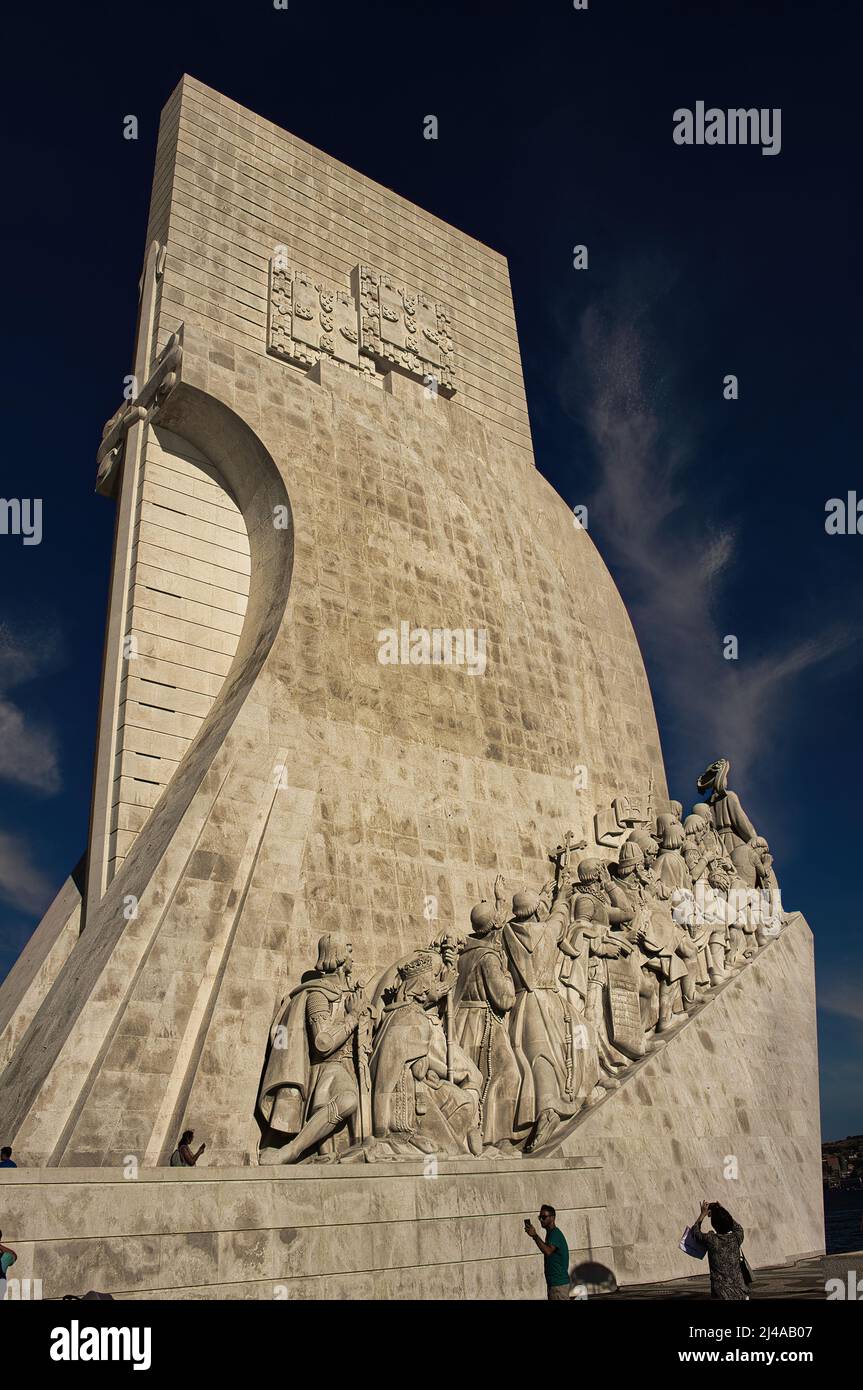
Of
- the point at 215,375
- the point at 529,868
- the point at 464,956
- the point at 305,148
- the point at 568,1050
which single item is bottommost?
the point at 568,1050

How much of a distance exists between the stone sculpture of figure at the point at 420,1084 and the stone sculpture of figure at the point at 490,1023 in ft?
0.52

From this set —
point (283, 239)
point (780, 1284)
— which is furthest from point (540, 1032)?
point (283, 239)

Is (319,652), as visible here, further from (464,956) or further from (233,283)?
(233,283)

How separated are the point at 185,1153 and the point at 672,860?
5442mm

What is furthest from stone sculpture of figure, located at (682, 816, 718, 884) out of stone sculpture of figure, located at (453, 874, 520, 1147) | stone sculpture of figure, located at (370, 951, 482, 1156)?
stone sculpture of figure, located at (370, 951, 482, 1156)

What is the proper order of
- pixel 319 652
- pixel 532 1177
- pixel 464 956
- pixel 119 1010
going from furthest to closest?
pixel 319 652, pixel 464 956, pixel 119 1010, pixel 532 1177

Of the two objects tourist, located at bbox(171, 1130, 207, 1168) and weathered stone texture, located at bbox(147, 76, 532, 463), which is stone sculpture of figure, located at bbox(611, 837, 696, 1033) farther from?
weathered stone texture, located at bbox(147, 76, 532, 463)

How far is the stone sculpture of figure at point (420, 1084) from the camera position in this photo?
7.11 m

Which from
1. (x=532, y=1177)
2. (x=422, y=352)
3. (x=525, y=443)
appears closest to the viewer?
(x=532, y=1177)

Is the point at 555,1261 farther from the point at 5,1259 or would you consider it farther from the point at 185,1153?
the point at 185,1153

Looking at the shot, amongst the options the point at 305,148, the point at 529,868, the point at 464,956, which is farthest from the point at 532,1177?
the point at 305,148

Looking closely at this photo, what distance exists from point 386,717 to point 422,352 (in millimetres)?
5457

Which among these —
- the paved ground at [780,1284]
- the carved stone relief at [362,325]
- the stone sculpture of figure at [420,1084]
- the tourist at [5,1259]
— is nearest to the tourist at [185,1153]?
the stone sculpture of figure at [420,1084]

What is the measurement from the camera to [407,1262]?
244 inches
